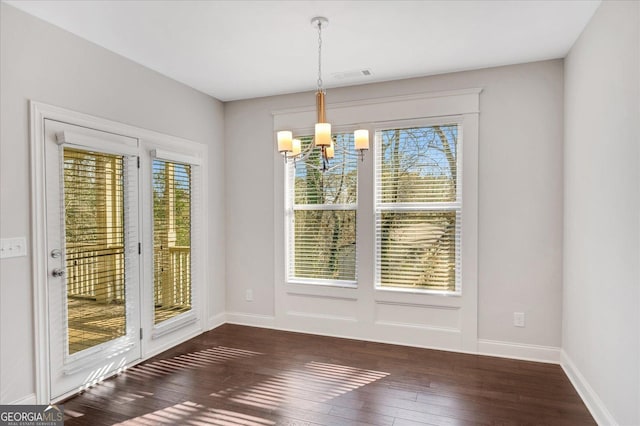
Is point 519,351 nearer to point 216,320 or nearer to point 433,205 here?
point 433,205

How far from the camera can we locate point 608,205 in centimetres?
227

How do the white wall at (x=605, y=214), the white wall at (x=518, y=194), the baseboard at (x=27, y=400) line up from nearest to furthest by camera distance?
the white wall at (x=605, y=214), the baseboard at (x=27, y=400), the white wall at (x=518, y=194)

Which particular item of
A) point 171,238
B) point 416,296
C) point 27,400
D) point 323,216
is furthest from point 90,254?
point 416,296

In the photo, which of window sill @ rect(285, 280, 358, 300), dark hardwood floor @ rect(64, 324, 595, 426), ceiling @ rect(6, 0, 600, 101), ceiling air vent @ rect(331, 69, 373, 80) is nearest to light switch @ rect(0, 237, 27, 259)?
dark hardwood floor @ rect(64, 324, 595, 426)

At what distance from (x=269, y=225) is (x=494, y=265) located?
8.05 ft

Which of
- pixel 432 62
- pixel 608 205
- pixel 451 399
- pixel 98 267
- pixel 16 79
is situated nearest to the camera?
pixel 608 205

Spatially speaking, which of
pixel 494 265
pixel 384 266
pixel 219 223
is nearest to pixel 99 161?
pixel 219 223

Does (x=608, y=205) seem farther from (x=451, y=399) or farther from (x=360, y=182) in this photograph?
(x=360, y=182)

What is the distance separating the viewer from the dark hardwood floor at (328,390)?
2.47m

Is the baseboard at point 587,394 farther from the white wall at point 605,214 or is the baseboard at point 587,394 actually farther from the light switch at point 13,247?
the light switch at point 13,247

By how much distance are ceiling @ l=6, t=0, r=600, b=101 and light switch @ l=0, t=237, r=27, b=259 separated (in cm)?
154

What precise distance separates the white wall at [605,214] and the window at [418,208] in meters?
0.96

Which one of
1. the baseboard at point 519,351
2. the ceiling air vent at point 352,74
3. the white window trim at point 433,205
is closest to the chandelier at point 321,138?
the ceiling air vent at point 352,74

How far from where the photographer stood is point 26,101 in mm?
2490
